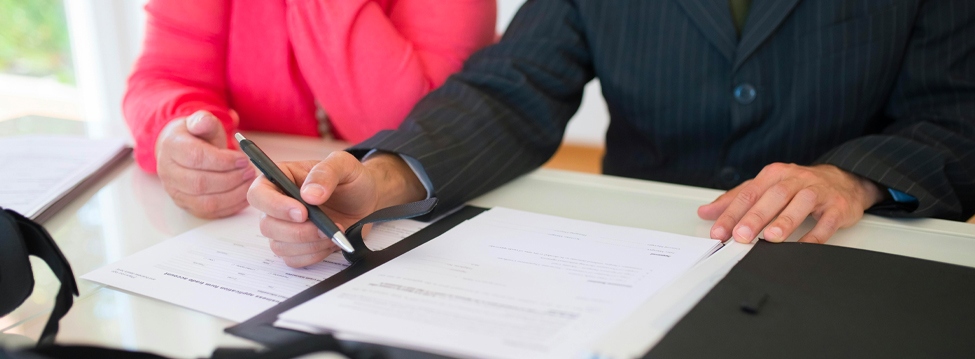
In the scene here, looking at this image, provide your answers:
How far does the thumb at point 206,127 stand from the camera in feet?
2.44

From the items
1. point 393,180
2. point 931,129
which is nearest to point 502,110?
point 393,180

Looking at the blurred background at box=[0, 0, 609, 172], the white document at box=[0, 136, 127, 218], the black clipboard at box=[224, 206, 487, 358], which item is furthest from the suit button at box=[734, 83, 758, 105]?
the blurred background at box=[0, 0, 609, 172]

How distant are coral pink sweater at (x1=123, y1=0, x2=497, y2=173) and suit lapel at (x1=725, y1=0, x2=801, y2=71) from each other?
1.38ft

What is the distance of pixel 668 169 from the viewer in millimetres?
1110

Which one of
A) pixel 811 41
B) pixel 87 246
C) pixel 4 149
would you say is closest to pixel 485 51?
pixel 811 41

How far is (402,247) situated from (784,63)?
68 cm

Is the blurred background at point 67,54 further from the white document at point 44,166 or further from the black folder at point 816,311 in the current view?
the black folder at point 816,311

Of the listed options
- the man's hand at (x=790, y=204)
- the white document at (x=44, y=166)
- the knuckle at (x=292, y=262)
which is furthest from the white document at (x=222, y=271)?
the man's hand at (x=790, y=204)

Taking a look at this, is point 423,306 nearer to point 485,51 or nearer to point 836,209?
point 836,209

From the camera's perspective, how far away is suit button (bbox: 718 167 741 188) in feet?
3.31

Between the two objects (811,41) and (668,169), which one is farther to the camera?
(668,169)

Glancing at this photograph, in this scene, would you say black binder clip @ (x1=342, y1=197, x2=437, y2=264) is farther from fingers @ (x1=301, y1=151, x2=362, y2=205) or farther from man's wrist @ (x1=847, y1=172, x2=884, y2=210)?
man's wrist @ (x1=847, y1=172, x2=884, y2=210)

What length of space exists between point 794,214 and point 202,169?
0.65 metres

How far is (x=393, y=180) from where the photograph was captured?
0.71m
